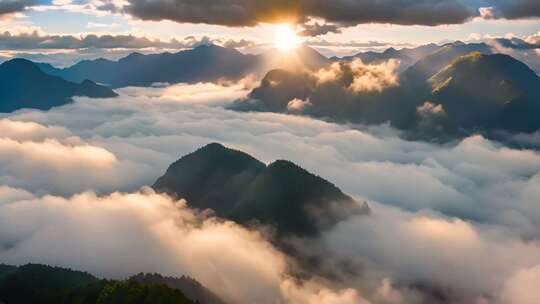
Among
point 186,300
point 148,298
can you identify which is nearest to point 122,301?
point 148,298

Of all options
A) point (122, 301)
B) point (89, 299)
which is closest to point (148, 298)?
point (122, 301)

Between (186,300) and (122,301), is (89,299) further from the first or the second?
(186,300)

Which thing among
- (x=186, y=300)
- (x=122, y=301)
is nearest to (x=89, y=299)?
(x=122, y=301)

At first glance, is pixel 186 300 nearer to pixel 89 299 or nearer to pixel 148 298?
pixel 148 298

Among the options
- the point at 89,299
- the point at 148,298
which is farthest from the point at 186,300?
the point at 89,299

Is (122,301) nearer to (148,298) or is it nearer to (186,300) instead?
(148,298)
